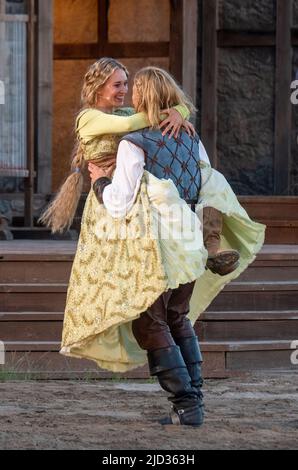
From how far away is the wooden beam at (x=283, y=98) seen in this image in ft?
43.0

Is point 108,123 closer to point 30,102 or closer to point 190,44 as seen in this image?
point 30,102

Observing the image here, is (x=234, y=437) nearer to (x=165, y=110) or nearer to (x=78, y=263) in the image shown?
(x=78, y=263)

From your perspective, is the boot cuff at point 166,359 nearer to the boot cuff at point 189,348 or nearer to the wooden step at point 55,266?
the boot cuff at point 189,348

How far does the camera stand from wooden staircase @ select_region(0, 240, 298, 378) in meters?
8.46

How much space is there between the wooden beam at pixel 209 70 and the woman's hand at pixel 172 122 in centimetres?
694

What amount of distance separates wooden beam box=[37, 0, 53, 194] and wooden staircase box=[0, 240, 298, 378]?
2.61 meters

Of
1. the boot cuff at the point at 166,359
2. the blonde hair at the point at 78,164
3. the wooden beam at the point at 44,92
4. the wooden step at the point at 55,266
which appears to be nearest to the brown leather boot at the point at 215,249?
the boot cuff at the point at 166,359

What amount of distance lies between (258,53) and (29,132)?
3.04 metres

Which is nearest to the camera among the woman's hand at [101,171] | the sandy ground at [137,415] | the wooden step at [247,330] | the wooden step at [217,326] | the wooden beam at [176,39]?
the sandy ground at [137,415]

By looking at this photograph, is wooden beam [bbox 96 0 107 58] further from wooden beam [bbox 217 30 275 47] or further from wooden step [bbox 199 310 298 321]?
wooden step [bbox 199 310 298 321]

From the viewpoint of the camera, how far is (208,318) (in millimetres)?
8703

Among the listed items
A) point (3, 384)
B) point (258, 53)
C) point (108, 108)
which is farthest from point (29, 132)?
point (108, 108)

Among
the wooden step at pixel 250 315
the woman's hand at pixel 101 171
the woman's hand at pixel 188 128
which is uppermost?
the woman's hand at pixel 188 128

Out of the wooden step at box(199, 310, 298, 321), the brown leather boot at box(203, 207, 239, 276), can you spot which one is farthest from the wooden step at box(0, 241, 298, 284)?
the brown leather boot at box(203, 207, 239, 276)
